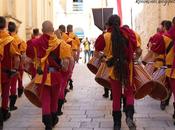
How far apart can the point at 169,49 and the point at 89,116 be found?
6.68ft

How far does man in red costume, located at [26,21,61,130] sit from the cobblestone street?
75 cm

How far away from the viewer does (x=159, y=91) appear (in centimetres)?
940

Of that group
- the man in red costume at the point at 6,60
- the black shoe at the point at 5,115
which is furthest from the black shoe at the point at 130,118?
the black shoe at the point at 5,115

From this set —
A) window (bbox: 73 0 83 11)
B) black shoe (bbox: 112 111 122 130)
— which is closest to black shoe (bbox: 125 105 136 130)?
black shoe (bbox: 112 111 122 130)

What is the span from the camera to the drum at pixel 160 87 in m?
9.16

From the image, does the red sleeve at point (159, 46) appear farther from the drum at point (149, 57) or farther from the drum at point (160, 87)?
the drum at point (149, 57)

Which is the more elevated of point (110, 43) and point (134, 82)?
point (110, 43)

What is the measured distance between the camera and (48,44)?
26.8 ft

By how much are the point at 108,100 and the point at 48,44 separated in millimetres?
4501

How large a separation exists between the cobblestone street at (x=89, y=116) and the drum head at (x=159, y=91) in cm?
43

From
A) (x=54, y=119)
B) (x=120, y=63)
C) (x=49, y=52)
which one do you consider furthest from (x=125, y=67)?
(x=54, y=119)

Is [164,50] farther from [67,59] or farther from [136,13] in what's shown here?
[136,13]

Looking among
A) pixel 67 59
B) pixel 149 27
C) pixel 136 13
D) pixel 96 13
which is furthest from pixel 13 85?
pixel 136 13

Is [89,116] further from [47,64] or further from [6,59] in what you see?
[47,64]
